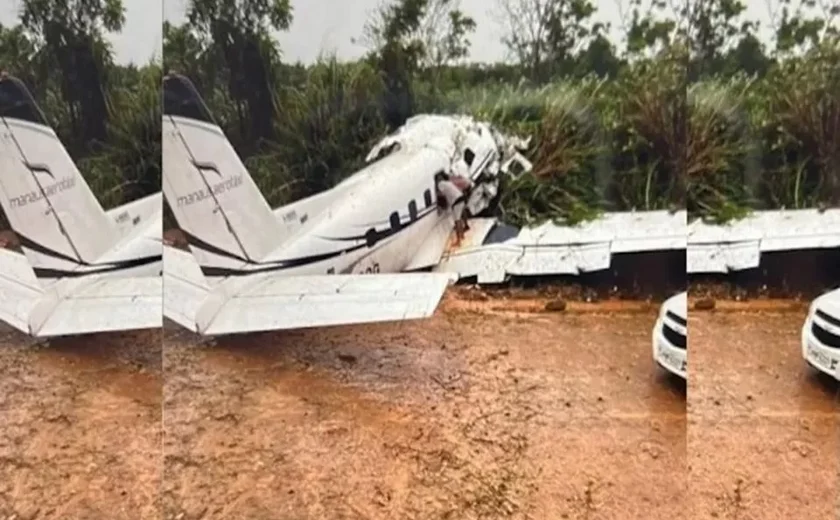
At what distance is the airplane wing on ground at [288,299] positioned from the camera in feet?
9.71

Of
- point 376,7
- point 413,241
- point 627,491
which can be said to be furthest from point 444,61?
point 627,491

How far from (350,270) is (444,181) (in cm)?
40

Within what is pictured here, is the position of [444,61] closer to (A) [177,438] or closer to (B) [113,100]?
(B) [113,100]

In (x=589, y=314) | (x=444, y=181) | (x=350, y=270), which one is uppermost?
(x=444, y=181)

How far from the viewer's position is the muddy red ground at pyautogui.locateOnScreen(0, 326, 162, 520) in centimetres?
306

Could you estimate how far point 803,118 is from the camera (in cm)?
285

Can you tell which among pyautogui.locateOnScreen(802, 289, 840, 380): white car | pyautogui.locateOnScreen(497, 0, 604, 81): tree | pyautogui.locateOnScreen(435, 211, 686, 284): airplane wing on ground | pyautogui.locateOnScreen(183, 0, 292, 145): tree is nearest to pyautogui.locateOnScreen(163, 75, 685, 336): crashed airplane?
pyautogui.locateOnScreen(435, 211, 686, 284): airplane wing on ground

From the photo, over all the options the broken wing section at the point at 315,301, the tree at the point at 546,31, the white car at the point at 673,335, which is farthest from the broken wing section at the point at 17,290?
the white car at the point at 673,335

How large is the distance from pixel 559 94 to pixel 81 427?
1831 mm

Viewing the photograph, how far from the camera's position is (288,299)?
2.99 m

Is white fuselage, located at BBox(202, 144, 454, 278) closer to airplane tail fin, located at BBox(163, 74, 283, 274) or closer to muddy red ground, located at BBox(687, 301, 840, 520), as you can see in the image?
airplane tail fin, located at BBox(163, 74, 283, 274)

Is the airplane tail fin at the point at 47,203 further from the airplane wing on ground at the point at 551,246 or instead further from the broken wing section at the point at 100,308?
the airplane wing on ground at the point at 551,246

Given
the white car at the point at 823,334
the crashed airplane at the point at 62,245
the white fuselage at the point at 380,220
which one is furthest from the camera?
the crashed airplane at the point at 62,245

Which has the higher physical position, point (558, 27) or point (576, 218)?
point (558, 27)
